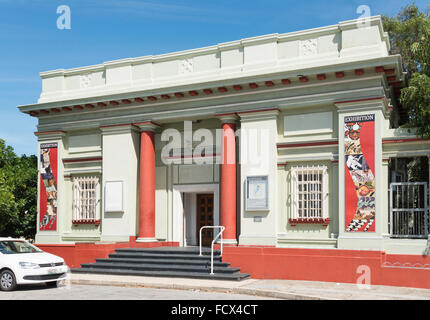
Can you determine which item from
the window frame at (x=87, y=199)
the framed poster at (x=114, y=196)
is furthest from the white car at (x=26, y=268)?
the window frame at (x=87, y=199)

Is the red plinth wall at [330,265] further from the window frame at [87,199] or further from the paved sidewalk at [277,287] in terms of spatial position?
the window frame at [87,199]

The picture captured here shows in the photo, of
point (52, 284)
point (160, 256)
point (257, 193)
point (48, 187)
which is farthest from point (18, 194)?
point (257, 193)

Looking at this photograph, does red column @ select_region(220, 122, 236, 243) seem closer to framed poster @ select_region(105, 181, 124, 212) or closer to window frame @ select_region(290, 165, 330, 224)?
window frame @ select_region(290, 165, 330, 224)

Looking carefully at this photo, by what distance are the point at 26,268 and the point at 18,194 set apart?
13.7m

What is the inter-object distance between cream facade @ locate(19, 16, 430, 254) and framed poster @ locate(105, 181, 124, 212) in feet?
0.26

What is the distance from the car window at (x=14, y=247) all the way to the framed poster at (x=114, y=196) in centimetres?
447

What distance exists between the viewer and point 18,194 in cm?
2592

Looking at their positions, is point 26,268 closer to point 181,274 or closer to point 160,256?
point 181,274

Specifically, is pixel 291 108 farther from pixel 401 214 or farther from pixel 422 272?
pixel 422 272

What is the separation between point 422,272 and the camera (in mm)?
13469

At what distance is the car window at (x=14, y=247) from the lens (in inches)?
548

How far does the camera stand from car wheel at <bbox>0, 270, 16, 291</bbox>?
13102 millimetres

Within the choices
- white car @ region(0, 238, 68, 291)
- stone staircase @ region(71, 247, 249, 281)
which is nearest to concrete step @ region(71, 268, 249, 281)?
stone staircase @ region(71, 247, 249, 281)
